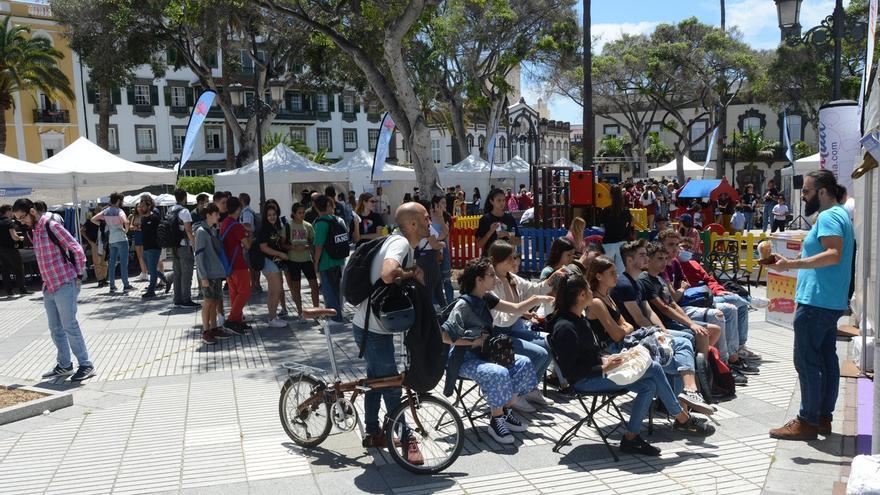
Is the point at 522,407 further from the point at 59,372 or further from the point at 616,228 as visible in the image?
the point at 616,228

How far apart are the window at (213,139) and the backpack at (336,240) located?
45.5 metres

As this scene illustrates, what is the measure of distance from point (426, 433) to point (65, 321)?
4309mm

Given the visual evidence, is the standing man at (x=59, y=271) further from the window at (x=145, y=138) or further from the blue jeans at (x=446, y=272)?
the window at (x=145, y=138)

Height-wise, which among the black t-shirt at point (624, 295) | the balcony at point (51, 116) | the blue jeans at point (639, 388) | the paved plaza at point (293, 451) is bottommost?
the paved plaza at point (293, 451)

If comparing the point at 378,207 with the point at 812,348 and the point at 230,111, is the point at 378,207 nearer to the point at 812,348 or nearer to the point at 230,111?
the point at 230,111

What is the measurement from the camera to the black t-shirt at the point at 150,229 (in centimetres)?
1193

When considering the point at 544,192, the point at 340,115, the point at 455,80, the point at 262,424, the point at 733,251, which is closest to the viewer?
the point at 262,424

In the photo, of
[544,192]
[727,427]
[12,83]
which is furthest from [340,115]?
[727,427]

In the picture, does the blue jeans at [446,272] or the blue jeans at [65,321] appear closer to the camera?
the blue jeans at [65,321]

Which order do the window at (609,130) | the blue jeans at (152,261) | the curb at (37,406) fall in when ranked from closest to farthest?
the curb at (37,406)
the blue jeans at (152,261)
the window at (609,130)

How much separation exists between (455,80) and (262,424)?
2634 centimetres

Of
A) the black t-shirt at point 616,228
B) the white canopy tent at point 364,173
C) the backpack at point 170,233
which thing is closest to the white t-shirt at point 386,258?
the black t-shirt at point 616,228

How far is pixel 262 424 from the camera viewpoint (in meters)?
5.75

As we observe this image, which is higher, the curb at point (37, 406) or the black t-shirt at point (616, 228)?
the black t-shirt at point (616, 228)
